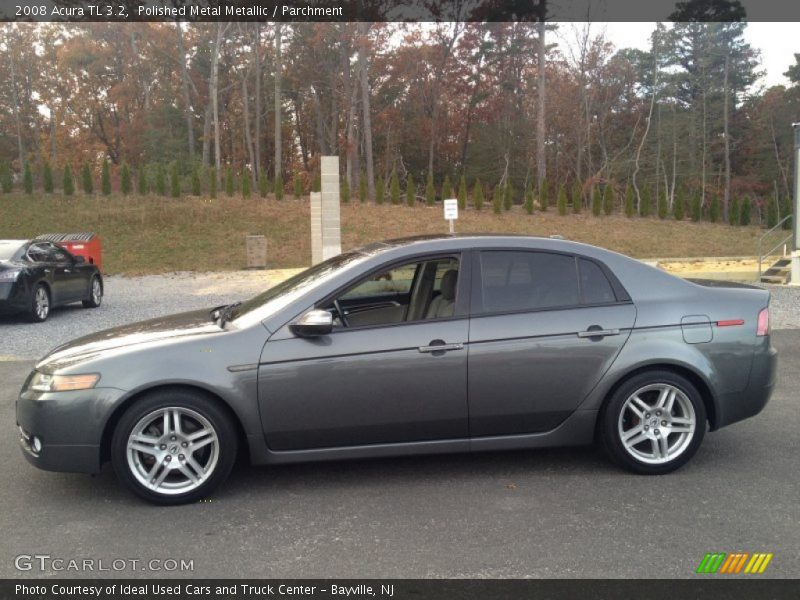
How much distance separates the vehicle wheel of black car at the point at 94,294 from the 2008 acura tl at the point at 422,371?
1044 centimetres

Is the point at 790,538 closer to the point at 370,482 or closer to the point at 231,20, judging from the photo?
the point at 370,482

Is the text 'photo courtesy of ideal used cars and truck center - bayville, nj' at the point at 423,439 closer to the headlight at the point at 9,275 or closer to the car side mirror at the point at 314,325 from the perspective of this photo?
the car side mirror at the point at 314,325

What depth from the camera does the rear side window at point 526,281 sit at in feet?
15.1

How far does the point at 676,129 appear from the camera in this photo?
50.2m

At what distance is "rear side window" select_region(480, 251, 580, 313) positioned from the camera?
4.61 meters

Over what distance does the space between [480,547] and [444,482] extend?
0.95m

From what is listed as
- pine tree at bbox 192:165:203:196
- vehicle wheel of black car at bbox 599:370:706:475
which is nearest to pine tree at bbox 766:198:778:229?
pine tree at bbox 192:165:203:196

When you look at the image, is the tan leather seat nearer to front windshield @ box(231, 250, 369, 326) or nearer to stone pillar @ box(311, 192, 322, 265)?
front windshield @ box(231, 250, 369, 326)

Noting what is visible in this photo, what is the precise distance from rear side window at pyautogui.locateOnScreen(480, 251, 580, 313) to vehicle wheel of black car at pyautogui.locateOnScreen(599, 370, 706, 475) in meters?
0.69

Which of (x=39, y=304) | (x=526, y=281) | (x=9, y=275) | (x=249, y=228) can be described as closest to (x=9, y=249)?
(x=9, y=275)

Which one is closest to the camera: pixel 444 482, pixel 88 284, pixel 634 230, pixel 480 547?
pixel 480 547

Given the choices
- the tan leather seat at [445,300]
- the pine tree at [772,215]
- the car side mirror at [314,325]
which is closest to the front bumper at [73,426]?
the car side mirror at [314,325]

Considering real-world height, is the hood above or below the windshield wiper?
below

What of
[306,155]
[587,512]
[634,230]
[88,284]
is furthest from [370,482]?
[306,155]
